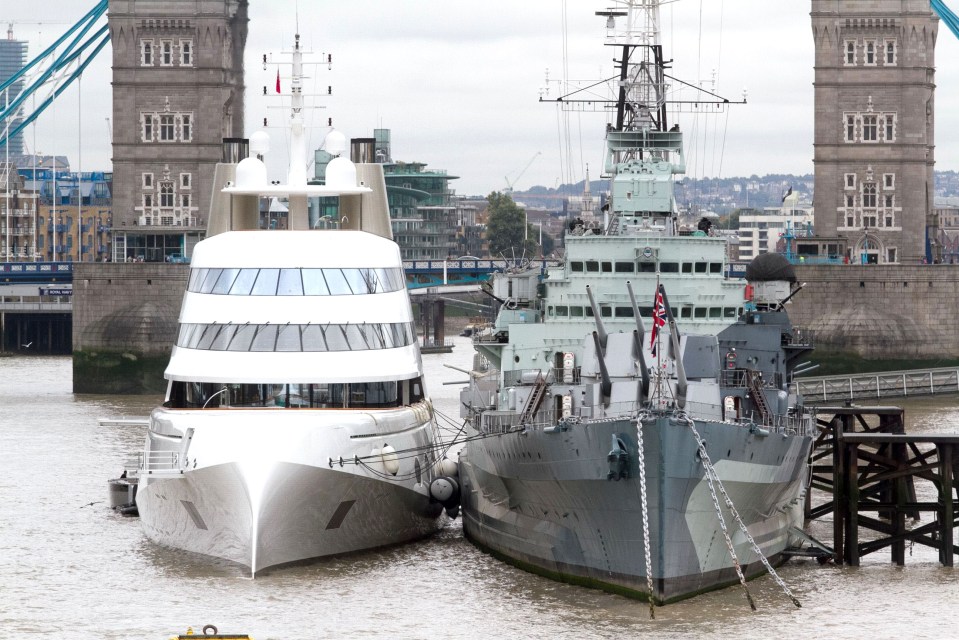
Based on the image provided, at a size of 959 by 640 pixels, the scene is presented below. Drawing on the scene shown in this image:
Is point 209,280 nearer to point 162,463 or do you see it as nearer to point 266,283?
point 266,283

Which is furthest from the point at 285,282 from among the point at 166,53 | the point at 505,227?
the point at 505,227

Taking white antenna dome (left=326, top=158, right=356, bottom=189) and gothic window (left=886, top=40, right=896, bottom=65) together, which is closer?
white antenna dome (left=326, top=158, right=356, bottom=189)

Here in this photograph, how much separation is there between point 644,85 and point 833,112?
45.3 m

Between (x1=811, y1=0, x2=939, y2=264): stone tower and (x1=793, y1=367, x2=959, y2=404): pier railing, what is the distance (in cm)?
2135

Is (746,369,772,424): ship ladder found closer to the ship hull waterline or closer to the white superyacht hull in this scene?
the white superyacht hull

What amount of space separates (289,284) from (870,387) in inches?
1309

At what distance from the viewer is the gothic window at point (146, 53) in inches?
3408

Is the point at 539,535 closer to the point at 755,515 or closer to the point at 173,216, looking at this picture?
the point at 755,515

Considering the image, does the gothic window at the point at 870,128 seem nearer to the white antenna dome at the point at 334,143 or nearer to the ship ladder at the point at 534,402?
the white antenna dome at the point at 334,143

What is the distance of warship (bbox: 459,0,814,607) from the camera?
97.2 feet

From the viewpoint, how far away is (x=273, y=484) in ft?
105

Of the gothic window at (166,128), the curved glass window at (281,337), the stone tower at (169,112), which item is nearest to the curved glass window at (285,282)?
the curved glass window at (281,337)

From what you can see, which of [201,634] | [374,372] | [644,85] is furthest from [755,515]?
[644,85]

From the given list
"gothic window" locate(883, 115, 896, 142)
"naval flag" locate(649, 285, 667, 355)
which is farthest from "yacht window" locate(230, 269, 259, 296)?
"gothic window" locate(883, 115, 896, 142)
